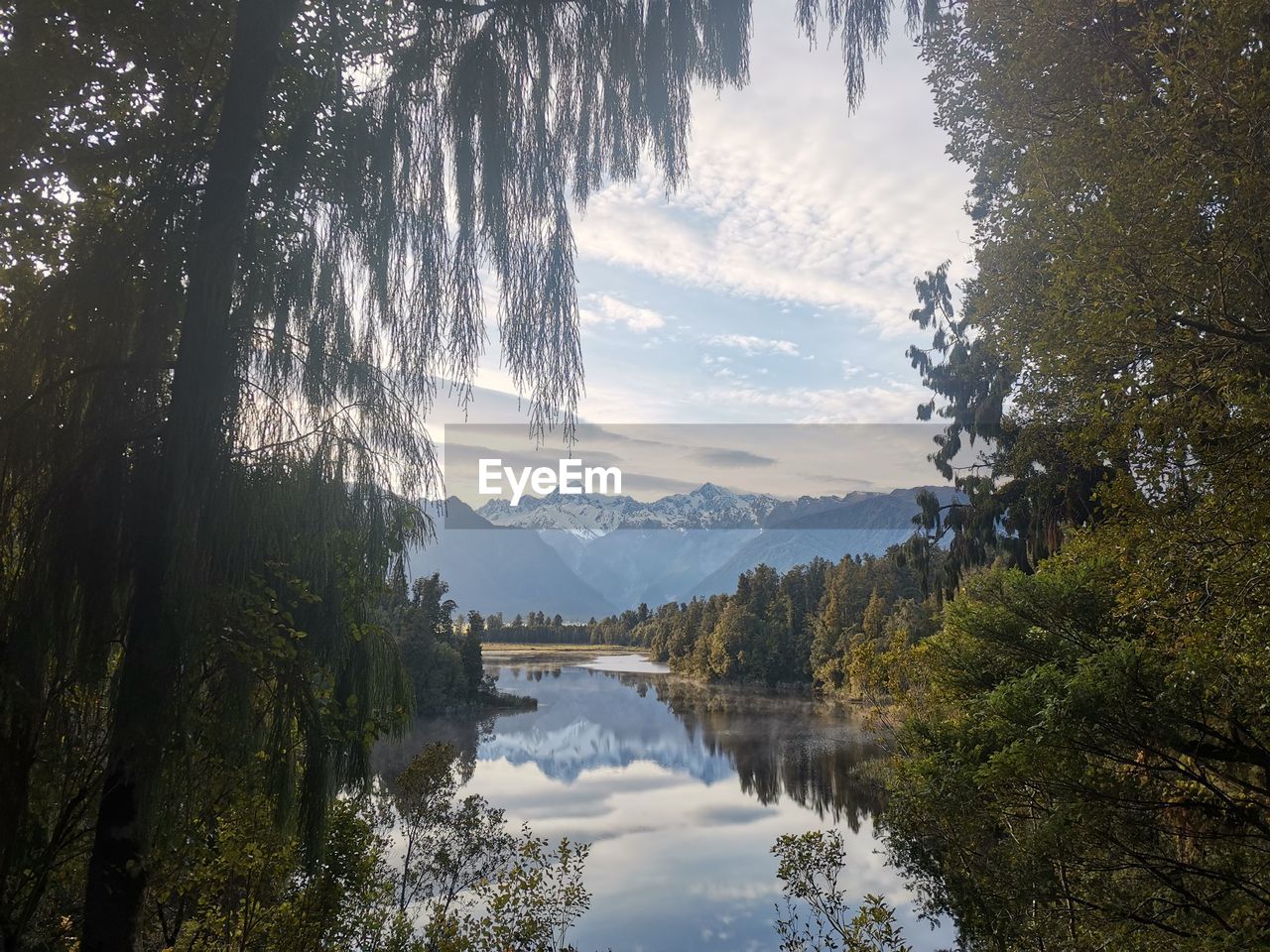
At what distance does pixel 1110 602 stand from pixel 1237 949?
3.57 m

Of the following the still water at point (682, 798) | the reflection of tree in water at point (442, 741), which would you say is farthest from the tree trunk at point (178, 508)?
the reflection of tree in water at point (442, 741)

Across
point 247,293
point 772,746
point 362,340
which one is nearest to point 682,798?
point 772,746

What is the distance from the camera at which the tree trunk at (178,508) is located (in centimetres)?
264

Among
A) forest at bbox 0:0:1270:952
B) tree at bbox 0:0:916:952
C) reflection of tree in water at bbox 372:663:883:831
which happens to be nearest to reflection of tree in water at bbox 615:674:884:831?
reflection of tree in water at bbox 372:663:883:831

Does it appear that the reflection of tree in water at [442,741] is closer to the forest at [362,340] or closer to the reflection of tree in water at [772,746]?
the reflection of tree in water at [772,746]

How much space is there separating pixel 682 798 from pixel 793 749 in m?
8.00

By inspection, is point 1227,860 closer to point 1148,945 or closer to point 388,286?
point 1148,945

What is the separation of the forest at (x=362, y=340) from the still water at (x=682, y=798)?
45.4ft

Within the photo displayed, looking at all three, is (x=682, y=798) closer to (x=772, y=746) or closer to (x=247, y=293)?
(x=772, y=746)

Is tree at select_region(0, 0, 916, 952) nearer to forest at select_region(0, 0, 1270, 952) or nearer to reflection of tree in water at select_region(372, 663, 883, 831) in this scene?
forest at select_region(0, 0, 1270, 952)

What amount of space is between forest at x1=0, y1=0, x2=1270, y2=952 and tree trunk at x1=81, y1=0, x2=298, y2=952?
0.5 inches

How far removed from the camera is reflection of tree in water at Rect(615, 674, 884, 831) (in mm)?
25938

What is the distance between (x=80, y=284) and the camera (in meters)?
3.02

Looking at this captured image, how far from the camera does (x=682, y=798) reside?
2848 centimetres
